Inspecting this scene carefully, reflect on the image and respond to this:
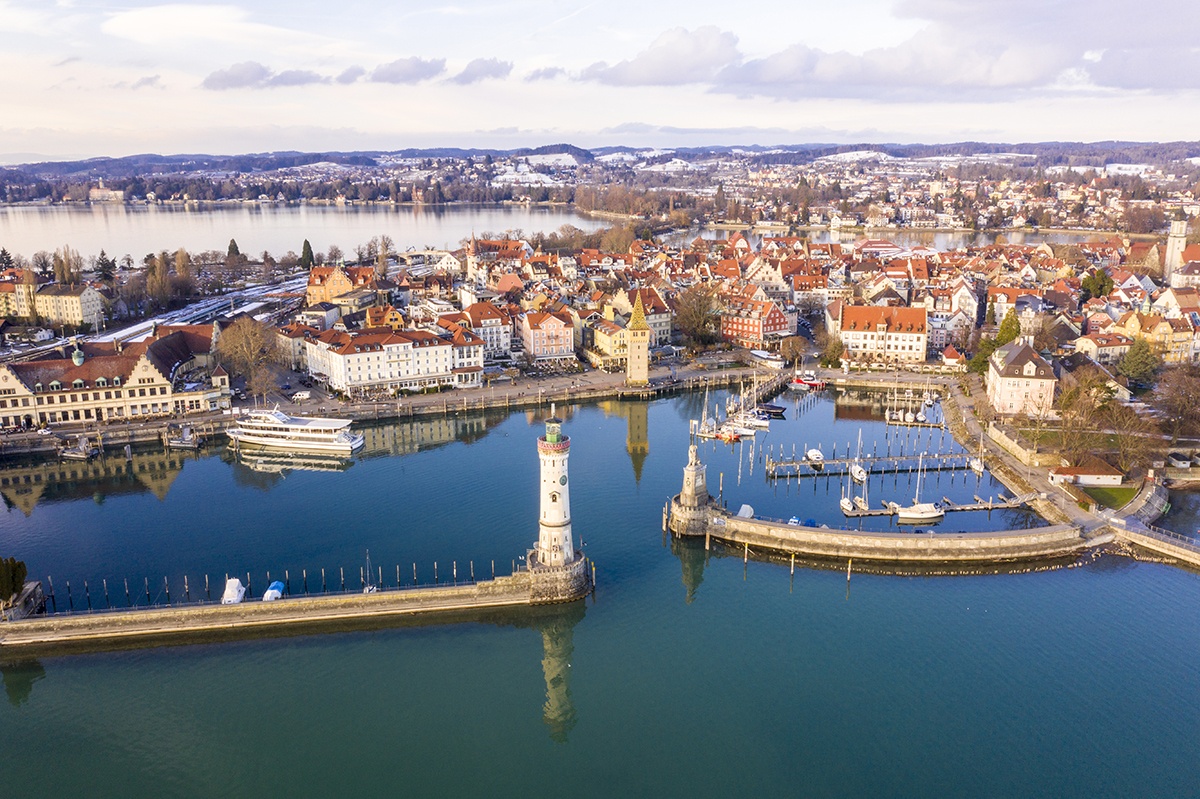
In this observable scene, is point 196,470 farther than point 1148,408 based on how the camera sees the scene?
No

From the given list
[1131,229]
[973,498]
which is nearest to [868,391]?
[973,498]

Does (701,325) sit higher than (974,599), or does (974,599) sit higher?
(701,325)

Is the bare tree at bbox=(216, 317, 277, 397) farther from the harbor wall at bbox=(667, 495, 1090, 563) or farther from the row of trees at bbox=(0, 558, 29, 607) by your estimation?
the harbor wall at bbox=(667, 495, 1090, 563)

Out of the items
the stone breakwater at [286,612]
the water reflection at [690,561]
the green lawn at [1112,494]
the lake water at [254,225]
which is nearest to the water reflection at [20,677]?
the stone breakwater at [286,612]

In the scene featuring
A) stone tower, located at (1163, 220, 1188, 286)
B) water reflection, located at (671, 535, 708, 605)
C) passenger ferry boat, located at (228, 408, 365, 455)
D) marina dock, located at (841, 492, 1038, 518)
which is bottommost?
water reflection, located at (671, 535, 708, 605)

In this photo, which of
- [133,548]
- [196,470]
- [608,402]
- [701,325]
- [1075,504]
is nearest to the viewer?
[133,548]

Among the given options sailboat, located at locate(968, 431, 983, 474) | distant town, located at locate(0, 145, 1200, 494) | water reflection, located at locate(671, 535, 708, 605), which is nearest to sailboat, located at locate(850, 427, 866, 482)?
sailboat, located at locate(968, 431, 983, 474)

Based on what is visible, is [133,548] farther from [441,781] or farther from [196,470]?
[441,781]

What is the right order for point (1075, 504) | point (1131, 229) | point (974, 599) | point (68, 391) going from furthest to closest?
1. point (1131, 229)
2. point (68, 391)
3. point (1075, 504)
4. point (974, 599)
